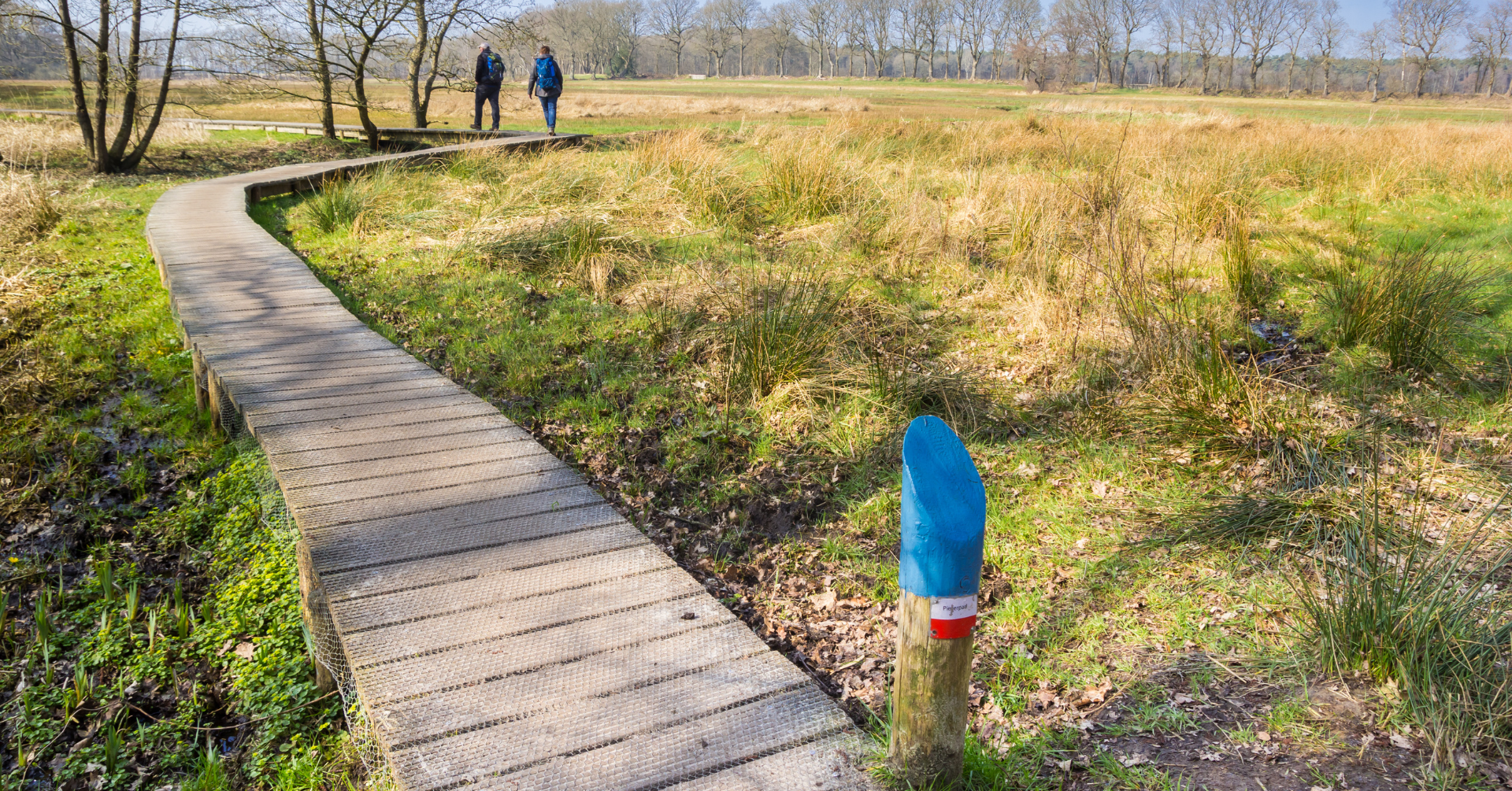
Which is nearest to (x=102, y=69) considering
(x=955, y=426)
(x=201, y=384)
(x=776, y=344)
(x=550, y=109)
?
(x=550, y=109)

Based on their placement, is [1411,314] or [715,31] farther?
[715,31]

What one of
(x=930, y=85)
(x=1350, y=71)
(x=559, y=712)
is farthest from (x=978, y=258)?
(x=1350, y=71)

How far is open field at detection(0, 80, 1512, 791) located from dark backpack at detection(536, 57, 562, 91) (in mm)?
7509

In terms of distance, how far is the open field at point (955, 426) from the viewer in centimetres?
236

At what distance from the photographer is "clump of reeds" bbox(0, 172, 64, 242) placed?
26.5 ft

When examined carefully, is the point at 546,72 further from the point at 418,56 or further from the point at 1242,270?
the point at 1242,270

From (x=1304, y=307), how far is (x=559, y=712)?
6.08 metres

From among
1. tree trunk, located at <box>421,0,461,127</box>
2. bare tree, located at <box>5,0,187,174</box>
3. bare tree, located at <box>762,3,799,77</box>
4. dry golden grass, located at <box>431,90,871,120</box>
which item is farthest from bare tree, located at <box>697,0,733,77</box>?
bare tree, located at <box>5,0,187,174</box>

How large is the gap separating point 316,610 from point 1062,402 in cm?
370

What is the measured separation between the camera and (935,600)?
178 cm

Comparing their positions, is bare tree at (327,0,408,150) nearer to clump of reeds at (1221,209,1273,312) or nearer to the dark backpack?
the dark backpack

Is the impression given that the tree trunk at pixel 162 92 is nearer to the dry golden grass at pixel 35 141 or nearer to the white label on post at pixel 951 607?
the dry golden grass at pixel 35 141

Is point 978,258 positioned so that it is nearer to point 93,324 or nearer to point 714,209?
point 714,209

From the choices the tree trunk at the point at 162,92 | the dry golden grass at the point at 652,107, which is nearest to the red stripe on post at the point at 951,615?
the tree trunk at the point at 162,92
